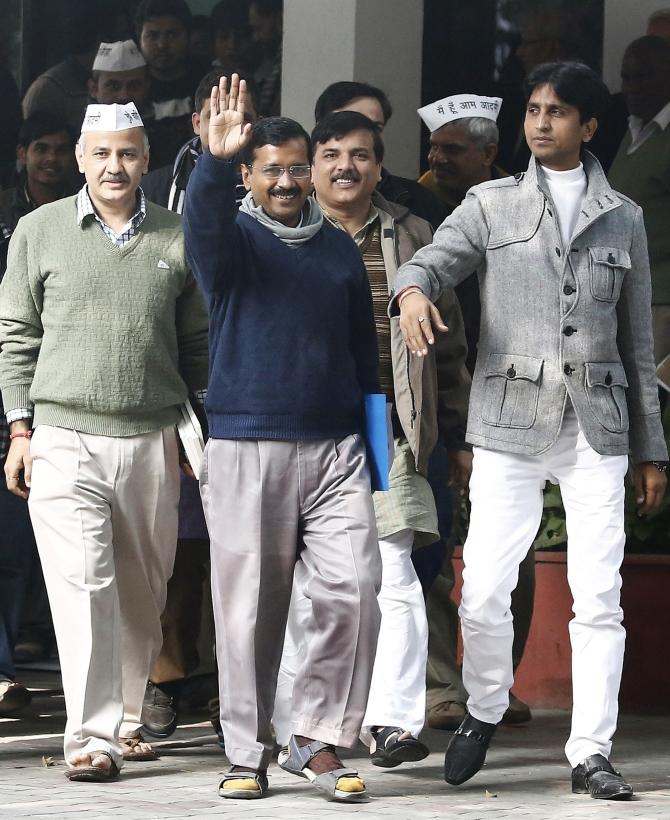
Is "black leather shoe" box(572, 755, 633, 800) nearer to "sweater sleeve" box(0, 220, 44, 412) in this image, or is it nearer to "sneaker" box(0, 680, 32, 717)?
"sweater sleeve" box(0, 220, 44, 412)

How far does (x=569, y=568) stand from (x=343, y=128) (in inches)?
71.7

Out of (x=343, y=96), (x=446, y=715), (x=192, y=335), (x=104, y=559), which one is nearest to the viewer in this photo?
(x=104, y=559)

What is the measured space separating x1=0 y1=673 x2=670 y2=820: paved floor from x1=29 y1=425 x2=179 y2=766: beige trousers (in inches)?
9.8

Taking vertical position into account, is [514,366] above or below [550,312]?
below

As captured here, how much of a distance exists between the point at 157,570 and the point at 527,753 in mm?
1541

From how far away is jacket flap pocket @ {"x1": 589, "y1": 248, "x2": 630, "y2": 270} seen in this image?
6.45m

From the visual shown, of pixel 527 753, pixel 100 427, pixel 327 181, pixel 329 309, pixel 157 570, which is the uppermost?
pixel 327 181

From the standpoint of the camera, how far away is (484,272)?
6.59 meters

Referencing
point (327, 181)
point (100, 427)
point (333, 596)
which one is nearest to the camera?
point (333, 596)

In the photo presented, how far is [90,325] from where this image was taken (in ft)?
22.0

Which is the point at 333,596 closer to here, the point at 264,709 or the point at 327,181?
the point at 264,709

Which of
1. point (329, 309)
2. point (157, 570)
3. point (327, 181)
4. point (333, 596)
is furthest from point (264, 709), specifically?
point (327, 181)

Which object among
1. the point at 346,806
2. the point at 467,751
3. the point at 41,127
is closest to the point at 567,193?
the point at 467,751

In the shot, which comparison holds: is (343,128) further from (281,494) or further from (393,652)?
(393,652)
